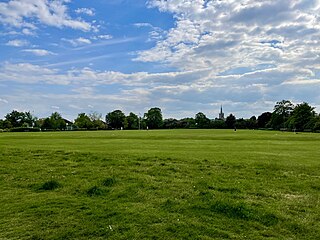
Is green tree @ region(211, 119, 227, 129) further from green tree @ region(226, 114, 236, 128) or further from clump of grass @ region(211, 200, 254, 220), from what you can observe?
clump of grass @ region(211, 200, 254, 220)

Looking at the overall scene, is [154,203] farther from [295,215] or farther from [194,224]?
[295,215]

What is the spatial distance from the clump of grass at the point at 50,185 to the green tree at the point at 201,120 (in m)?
170

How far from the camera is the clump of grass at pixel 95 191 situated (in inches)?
447

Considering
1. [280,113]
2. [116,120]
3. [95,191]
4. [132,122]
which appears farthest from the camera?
[132,122]

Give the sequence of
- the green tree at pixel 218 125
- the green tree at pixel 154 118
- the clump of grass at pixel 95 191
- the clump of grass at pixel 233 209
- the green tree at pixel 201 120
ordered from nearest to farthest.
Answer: the clump of grass at pixel 233 209
the clump of grass at pixel 95 191
the green tree at pixel 218 125
the green tree at pixel 201 120
the green tree at pixel 154 118

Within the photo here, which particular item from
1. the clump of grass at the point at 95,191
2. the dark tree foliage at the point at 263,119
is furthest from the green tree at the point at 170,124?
the clump of grass at the point at 95,191

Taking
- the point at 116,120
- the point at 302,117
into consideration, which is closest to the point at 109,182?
the point at 302,117

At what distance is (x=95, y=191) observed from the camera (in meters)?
11.5

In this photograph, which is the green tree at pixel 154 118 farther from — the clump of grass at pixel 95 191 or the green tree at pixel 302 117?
the clump of grass at pixel 95 191

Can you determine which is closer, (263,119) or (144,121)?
(263,119)

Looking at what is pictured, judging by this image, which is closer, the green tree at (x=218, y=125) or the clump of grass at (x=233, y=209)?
the clump of grass at (x=233, y=209)

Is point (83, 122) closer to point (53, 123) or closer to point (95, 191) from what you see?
point (53, 123)

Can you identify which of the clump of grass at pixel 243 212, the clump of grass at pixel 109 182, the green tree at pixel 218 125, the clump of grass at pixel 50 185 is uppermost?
the green tree at pixel 218 125

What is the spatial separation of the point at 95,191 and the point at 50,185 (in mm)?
2116
